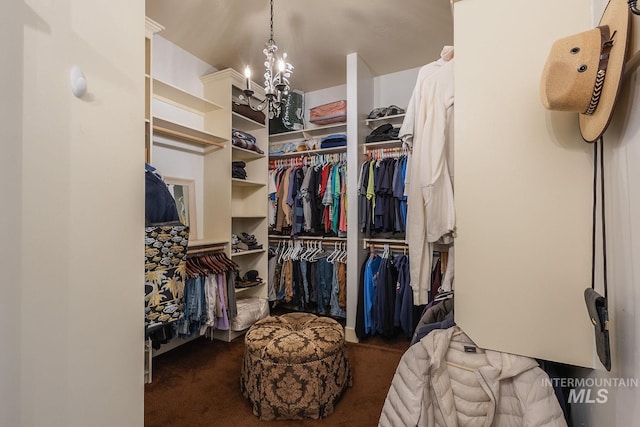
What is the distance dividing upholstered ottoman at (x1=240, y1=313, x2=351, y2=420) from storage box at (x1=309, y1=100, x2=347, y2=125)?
2.29m

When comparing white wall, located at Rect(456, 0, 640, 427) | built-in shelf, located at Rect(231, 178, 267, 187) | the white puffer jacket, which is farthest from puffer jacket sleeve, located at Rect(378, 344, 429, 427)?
built-in shelf, located at Rect(231, 178, 267, 187)

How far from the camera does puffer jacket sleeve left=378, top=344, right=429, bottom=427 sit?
44.1 inches

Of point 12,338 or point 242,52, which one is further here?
point 242,52

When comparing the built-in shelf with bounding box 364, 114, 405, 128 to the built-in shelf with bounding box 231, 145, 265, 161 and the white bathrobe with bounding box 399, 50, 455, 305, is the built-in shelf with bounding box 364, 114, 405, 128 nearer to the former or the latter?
the built-in shelf with bounding box 231, 145, 265, 161

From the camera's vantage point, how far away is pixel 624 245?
2.50 feet

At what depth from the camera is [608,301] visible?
859 millimetres

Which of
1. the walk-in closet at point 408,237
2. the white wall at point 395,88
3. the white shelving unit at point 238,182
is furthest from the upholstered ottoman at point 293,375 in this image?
the white wall at point 395,88

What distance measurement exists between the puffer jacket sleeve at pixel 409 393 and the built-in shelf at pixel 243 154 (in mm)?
2513

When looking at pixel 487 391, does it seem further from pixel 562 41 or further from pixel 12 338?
pixel 12 338

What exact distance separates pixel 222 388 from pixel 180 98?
242 cm

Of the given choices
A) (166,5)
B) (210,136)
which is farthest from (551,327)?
(166,5)

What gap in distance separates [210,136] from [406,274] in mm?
2227

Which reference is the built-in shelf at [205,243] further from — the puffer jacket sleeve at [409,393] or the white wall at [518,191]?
the white wall at [518,191]

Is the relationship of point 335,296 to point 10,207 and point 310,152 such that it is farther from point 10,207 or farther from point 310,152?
point 10,207
